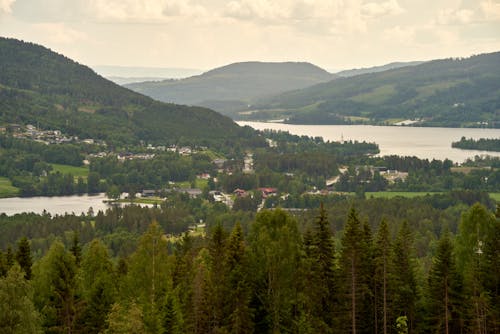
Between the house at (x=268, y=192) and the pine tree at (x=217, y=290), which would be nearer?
the pine tree at (x=217, y=290)

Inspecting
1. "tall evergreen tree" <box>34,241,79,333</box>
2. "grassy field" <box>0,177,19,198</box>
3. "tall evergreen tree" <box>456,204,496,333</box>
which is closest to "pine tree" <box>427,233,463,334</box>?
"tall evergreen tree" <box>456,204,496,333</box>

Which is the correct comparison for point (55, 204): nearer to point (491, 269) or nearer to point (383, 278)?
point (383, 278)

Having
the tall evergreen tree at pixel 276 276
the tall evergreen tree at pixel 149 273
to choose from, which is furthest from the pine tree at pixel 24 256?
the tall evergreen tree at pixel 276 276

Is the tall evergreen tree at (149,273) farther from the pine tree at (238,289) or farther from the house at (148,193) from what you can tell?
the house at (148,193)

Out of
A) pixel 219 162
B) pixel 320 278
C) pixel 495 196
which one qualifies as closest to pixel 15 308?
pixel 320 278

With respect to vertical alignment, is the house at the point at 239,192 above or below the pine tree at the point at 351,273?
below

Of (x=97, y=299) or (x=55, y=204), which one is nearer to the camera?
(x=97, y=299)

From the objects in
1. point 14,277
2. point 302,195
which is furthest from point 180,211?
point 14,277
